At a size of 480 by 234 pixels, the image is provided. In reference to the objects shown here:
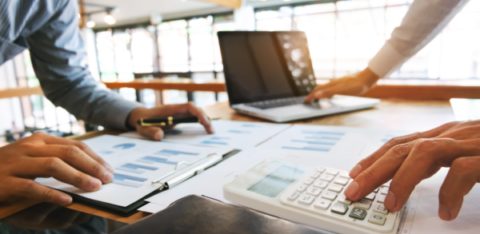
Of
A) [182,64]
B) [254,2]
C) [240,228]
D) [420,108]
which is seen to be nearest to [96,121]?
[240,228]

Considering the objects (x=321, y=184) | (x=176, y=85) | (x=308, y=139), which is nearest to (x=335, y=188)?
(x=321, y=184)

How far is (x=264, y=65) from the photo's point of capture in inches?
39.7

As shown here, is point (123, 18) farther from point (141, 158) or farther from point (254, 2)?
point (141, 158)

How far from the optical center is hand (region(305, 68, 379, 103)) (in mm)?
986

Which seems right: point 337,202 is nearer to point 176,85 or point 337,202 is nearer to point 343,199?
point 343,199

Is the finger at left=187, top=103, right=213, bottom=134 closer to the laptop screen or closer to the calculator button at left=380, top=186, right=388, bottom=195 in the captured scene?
the laptop screen

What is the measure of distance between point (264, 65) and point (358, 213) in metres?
0.74

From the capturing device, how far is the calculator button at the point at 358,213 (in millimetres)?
302

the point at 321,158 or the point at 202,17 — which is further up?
the point at 202,17

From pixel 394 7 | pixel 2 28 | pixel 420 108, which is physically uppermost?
pixel 394 7

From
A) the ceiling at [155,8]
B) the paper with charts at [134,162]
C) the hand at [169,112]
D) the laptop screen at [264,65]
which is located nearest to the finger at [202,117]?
the hand at [169,112]

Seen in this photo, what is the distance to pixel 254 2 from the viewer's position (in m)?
6.13

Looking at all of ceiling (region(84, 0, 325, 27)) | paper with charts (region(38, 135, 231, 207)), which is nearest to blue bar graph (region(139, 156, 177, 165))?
paper with charts (region(38, 135, 231, 207))

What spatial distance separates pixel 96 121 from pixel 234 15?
19.9 ft
